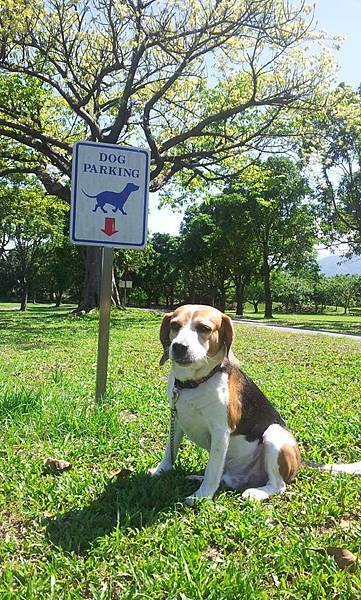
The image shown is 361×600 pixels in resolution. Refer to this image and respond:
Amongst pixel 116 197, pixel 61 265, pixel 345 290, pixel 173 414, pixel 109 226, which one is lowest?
pixel 173 414

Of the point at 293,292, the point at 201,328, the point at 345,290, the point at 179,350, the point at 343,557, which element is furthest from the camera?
the point at 345,290

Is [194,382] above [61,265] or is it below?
below

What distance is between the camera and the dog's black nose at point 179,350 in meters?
2.57

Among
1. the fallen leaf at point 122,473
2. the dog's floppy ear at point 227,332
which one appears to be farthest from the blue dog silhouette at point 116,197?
the fallen leaf at point 122,473

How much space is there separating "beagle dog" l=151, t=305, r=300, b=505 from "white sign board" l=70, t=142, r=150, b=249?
1.99 m

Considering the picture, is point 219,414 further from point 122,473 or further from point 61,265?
point 61,265

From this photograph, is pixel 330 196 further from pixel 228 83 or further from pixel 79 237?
pixel 79 237

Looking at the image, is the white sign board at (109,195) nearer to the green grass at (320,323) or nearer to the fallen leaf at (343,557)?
the fallen leaf at (343,557)

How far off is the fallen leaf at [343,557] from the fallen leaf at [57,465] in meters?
1.85

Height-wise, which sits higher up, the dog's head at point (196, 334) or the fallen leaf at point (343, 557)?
the dog's head at point (196, 334)

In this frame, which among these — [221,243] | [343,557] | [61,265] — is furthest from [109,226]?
[61,265]

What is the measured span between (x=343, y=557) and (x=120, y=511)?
4.02ft

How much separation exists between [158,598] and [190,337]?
48.3 inches

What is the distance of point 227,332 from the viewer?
9.36 ft
